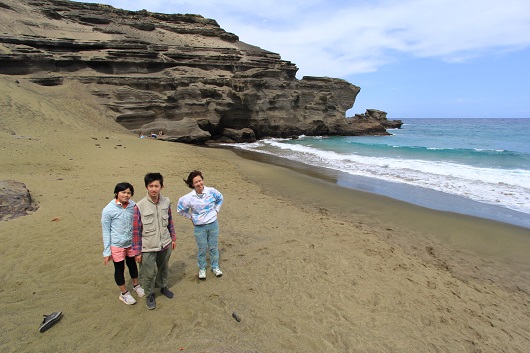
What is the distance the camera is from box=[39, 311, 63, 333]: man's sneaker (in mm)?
3314

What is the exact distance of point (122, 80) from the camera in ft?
82.3

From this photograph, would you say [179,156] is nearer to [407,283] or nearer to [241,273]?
[241,273]

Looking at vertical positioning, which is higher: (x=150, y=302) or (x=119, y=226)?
(x=119, y=226)

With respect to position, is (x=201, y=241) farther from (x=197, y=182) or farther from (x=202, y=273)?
(x=197, y=182)

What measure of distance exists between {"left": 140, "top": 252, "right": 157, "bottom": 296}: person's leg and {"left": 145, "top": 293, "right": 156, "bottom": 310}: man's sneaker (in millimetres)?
54

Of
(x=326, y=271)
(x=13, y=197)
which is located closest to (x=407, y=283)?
(x=326, y=271)

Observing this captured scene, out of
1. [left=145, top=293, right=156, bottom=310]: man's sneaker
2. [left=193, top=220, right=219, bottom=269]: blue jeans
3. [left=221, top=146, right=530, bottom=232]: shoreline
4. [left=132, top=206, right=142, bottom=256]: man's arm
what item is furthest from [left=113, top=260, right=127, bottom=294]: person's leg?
[left=221, top=146, right=530, bottom=232]: shoreline

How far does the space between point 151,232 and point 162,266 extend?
0.59 m

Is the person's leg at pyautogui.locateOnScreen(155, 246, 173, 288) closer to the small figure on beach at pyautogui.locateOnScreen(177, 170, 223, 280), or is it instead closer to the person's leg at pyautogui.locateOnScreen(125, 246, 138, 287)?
the person's leg at pyautogui.locateOnScreen(125, 246, 138, 287)

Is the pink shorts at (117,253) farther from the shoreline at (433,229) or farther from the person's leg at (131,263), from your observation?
the shoreline at (433,229)

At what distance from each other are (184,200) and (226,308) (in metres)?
1.61

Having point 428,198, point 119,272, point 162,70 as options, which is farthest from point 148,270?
point 162,70

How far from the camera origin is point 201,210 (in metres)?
4.40

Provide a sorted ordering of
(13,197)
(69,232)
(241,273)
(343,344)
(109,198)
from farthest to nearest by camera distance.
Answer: (109,198)
(13,197)
(69,232)
(241,273)
(343,344)
